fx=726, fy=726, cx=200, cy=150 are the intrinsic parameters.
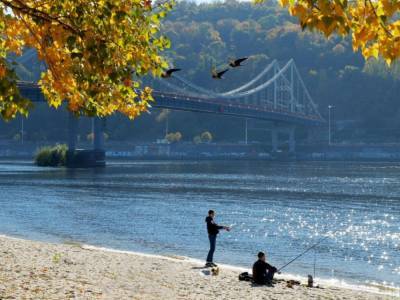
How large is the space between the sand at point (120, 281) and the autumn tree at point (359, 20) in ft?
27.1

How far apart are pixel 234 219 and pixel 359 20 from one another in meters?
35.8

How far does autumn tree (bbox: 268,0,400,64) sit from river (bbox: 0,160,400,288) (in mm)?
16018

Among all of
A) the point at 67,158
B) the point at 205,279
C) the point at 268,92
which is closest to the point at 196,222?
the point at 205,279

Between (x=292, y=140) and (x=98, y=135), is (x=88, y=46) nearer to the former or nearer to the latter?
(x=98, y=135)

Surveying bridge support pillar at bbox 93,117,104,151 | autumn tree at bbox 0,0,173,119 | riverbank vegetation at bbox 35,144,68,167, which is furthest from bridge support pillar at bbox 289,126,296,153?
autumn tree at bbox 0,0,173,119

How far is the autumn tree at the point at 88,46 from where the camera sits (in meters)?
10.4

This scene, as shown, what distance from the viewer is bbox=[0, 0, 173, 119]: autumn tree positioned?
1041 centimetres

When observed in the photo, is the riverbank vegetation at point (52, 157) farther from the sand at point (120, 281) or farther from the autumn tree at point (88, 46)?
the autumn tree at point (88, 46)

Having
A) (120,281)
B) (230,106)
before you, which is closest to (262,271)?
(120,281)

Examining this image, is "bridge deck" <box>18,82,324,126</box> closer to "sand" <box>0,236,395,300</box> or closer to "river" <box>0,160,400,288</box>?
"river" <box>0,160,400,288</box>

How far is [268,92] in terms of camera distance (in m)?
196

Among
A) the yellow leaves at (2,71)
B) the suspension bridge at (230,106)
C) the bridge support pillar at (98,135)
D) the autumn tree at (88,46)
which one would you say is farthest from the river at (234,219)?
the bridge support pillar at (98,135)

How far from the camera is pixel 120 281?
1678 centimetres

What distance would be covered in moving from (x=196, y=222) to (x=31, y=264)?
22004mm
